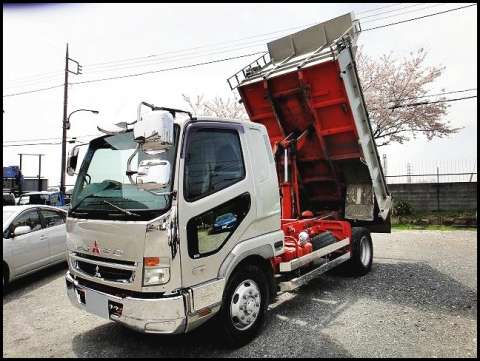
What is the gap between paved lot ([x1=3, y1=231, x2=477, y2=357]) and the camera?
11.9 feet

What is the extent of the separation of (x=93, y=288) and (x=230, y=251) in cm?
141

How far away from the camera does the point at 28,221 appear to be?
6625mm

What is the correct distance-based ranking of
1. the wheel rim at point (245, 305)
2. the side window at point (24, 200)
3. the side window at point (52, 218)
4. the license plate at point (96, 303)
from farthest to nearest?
the side window at point (24, 200), the side window at point (52, 218), the wheel rim at point (245, 305), the license plate at point (96, 303)

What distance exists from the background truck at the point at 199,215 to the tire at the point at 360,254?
45 centimetres

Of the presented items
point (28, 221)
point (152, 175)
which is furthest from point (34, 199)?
point (152, 175)

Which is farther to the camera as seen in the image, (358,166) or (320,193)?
(320,193)

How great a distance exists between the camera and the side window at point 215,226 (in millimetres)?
3188

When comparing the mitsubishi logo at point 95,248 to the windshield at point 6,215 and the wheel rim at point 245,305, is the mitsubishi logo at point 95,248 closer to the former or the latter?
the wheel rim at point 245,305

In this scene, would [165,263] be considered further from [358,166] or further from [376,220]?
[376,220]

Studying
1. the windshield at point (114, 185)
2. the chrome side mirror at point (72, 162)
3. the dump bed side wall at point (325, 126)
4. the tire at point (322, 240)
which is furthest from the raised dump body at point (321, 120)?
the chrome side mirror at point (72, 162)

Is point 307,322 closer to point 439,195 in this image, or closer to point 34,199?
point 439,195

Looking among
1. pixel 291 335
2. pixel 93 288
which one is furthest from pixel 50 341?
pixel 291 335

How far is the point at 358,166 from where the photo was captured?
5996 millimetres

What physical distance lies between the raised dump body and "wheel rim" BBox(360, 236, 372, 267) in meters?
0.34
